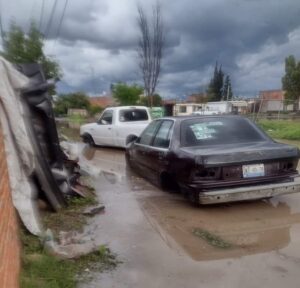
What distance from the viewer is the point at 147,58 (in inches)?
1266

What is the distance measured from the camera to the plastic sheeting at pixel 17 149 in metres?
4.70

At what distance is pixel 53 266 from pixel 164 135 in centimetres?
375

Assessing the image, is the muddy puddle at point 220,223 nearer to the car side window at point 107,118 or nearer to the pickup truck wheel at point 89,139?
the car side window at point 107,118

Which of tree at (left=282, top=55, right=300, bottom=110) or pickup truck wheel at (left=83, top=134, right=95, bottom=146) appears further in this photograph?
tree at (left=282, top=55, right=300, bottom=110)

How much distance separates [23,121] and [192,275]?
9.48 feet

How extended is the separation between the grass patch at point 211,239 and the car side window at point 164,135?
1.98 m

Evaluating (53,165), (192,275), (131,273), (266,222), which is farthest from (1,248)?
(266,222)

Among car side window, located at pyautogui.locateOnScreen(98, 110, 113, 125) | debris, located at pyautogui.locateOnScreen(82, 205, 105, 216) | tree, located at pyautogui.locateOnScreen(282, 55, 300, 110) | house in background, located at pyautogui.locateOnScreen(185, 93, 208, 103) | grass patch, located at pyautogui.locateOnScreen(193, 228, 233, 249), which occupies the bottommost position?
grass patch, located at pyautogui.locateOnScreen(193, 228, 233, 249)

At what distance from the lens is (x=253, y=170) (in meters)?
5.94

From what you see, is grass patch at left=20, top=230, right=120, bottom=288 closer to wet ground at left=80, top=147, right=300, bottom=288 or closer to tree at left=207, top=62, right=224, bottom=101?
wet ground at left=80, top=147, right=300, bottom=288

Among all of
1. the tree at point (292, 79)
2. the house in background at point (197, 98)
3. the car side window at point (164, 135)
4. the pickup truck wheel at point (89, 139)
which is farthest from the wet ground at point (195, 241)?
the house in background at point (197, 98)

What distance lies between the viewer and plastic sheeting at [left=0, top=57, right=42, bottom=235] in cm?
470

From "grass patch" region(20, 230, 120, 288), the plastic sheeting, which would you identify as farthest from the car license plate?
the plastic sheeting

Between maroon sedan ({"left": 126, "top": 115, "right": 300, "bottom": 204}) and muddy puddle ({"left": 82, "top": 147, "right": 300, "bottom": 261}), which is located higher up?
maroon sedan ({"left": 126, "top": 115, "right": 300, "bottom": 204})
